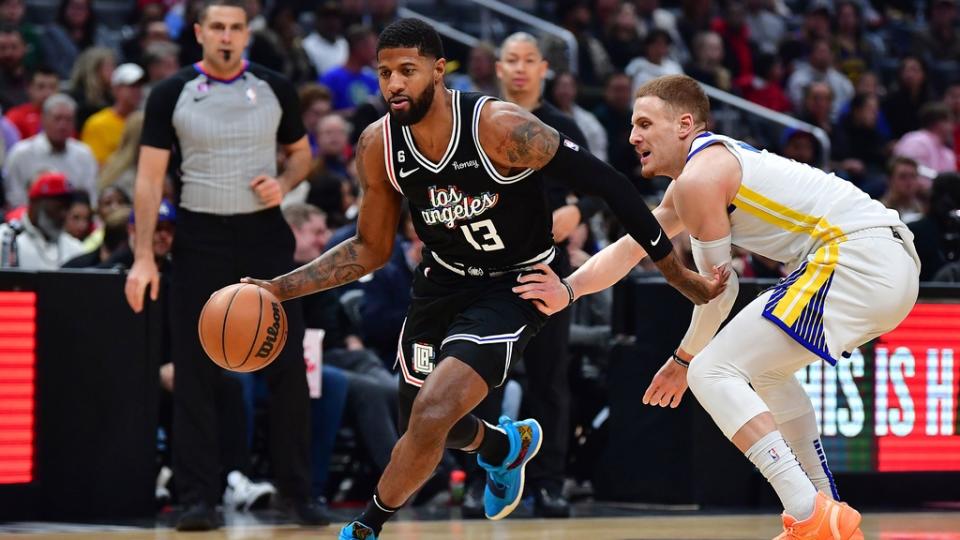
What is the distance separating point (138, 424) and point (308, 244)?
1774mm

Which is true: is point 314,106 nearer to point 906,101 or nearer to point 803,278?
point 803,278

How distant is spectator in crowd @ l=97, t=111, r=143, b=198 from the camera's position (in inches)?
412

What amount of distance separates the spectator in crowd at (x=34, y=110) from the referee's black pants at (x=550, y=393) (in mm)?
5380

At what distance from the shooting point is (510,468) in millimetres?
6191

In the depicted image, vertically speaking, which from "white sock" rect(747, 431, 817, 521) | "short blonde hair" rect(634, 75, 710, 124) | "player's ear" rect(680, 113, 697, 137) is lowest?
"white sock" rect(747, 431, 817, 521)

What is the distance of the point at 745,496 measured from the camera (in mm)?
8172

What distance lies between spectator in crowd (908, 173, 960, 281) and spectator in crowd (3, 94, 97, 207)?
5.64 m

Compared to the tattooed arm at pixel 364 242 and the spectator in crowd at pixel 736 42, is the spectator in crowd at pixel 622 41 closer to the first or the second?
the spectator in crowd at pixel 736 42

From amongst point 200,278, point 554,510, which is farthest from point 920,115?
point 200,278

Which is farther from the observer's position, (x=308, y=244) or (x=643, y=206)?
(x=308, y=244)

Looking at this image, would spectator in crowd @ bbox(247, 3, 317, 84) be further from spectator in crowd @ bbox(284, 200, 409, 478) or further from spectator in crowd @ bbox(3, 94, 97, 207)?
spectator in crowd @ bbox(284, 200, 409, 478)

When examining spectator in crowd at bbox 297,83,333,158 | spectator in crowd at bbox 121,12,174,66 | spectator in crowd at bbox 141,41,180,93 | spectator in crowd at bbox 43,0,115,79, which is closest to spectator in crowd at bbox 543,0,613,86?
spectator in crowd at bbox 297,83,333,158

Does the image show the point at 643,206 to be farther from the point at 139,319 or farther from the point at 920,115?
the point at 920,115

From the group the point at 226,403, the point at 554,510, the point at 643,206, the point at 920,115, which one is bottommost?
the point at 554,510
